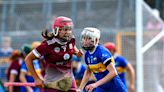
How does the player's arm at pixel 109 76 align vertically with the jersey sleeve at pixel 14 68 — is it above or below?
above

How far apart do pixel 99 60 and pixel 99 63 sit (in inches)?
2.0

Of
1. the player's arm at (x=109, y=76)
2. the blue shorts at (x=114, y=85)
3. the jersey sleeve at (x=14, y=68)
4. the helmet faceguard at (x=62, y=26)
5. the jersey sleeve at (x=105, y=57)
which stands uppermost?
the helmet faceguard at (x=62, y=26)

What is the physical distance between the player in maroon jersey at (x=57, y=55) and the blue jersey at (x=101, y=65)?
28 cm

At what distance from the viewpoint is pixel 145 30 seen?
45.9 ft

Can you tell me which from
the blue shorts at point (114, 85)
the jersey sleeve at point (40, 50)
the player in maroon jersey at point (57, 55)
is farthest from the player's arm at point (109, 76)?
the jersey sleeve at point (40, 50)

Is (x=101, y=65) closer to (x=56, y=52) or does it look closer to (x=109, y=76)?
(x=109, y=76)

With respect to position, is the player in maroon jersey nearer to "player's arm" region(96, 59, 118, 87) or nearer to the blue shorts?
the blue shorts

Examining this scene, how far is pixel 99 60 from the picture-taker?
8.58m

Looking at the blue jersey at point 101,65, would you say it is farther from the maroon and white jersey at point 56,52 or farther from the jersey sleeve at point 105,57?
the maroon and white jersey at point 56,52

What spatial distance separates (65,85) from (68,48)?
1.66 feet

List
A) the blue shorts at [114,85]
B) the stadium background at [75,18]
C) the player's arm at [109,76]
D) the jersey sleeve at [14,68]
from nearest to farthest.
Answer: the player's arm at [109,76]
the blue shorts at [114,85]
the jersey sleeve at [14,68]
the stadium background at [75,18]

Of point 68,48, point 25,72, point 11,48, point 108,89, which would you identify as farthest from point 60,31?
point 11,48

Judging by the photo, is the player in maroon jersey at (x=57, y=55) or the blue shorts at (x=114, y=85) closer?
the player in maroon jersey at (x=57, y=55)

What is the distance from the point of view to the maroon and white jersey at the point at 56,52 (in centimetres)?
856
